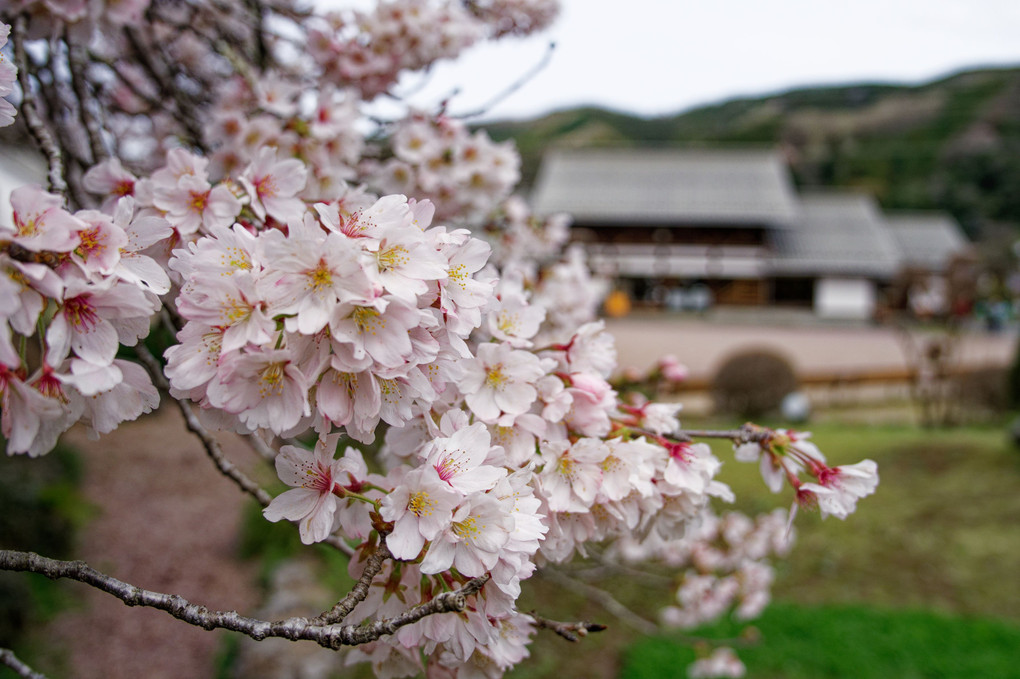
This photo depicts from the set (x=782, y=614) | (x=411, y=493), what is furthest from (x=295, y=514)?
(x=782, y=614)

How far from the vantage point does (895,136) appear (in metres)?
41.0

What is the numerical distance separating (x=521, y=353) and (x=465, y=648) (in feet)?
1.22

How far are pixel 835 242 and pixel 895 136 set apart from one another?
974 inches

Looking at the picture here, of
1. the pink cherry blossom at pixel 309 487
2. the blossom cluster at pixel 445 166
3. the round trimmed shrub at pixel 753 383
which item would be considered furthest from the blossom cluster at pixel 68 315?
the round trimmed shrub at pixel 753 383

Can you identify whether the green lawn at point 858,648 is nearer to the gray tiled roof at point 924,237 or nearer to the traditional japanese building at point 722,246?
the traditional japanese building at point 722,246

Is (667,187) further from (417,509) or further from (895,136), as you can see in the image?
(895,136)

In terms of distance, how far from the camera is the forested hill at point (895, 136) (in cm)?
3303

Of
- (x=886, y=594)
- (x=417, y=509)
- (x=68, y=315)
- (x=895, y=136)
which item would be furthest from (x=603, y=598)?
(x=895, y=136)

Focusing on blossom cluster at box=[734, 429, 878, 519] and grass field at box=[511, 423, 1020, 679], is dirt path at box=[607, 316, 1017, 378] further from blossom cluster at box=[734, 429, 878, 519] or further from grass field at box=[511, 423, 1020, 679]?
blossom cluster at box=[734, 429, 878, 519]

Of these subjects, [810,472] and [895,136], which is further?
[895,136]

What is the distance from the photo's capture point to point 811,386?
1070 centimetres

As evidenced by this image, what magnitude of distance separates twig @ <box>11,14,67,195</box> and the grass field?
2.11 meters

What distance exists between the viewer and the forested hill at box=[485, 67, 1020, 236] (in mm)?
33031

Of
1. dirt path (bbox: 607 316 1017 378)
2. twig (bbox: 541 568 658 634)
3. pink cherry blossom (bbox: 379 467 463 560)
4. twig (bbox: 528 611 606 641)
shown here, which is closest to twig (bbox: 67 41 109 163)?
pink cherry blossom (bbox: 379 467 463 560)
